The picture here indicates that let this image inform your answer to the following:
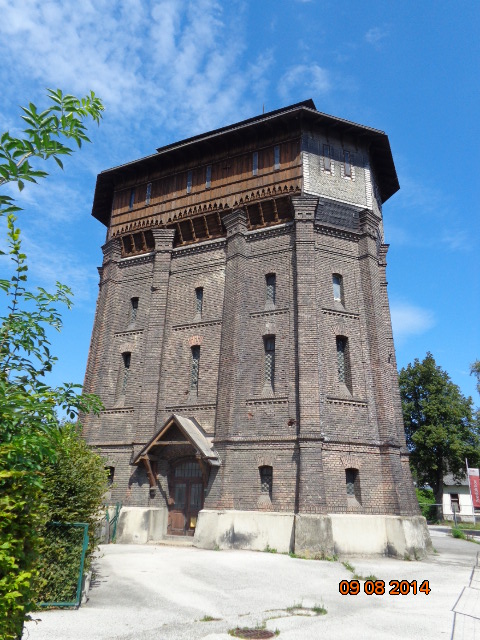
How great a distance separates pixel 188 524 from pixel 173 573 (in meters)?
6.21

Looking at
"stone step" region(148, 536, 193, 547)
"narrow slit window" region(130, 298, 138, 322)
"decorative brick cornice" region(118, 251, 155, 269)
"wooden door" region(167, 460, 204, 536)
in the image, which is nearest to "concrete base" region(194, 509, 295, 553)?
"stone step" region(148, 536, 193, 547)

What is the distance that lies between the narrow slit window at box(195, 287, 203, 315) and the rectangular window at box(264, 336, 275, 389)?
3519 millimetres

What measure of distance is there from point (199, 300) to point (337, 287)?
19.4ft

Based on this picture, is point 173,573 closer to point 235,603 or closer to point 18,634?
point 235,603

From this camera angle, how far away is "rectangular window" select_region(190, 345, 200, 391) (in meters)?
18.6

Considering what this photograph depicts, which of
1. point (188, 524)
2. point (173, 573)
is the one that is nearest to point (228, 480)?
point (188, 524)

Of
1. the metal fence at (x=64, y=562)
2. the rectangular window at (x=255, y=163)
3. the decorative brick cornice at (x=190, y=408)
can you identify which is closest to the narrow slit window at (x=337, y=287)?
the rectangular window at (x=255, y=163)

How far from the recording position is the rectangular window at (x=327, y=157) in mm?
19859

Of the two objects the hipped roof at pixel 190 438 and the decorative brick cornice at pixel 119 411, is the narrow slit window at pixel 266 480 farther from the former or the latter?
the decorative brick cornice at pixel 119 411

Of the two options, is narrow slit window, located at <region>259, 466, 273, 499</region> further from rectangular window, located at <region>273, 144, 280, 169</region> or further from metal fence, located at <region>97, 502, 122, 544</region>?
rectangular window, located at <region>273, 144, 280, 169</region>

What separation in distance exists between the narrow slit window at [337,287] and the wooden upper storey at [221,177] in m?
3.25

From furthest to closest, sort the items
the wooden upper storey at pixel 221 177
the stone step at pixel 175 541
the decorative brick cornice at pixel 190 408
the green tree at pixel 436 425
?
the green tree at pixel 436 425, the wooden upper storey at pixel 221 177, the decorative brick cornice at pixel 190 408, the stone step at pixel 175 541

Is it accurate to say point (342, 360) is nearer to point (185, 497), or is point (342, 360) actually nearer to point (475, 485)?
point (475, 485)

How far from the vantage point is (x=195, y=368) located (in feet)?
62.0
